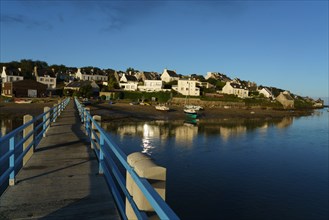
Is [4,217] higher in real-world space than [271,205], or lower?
higher

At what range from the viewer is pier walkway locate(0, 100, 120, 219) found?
17.3ft

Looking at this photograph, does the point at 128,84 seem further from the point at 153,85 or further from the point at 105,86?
the point at 153,85

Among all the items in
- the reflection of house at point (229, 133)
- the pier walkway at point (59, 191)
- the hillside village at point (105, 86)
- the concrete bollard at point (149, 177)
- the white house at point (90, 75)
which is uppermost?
the white house at point (90, 75)

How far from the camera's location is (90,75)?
431 ft

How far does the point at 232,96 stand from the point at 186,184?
10438 centimetres

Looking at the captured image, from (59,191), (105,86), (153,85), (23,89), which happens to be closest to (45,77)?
(105,86)

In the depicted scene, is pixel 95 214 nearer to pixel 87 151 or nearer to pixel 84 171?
pixel 84 171

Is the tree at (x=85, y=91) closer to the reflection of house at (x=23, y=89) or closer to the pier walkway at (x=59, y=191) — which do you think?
the reflection of house at (x=23, y=89)

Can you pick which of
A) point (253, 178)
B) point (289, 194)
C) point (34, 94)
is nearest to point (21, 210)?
point (289, 194)

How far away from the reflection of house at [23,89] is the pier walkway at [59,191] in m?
76.2

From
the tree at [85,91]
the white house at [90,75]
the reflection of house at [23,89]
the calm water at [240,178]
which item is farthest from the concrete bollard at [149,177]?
the white house at [90,75]

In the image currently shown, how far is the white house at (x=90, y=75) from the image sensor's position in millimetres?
128300

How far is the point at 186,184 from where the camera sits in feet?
58.5

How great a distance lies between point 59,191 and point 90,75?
425ft
